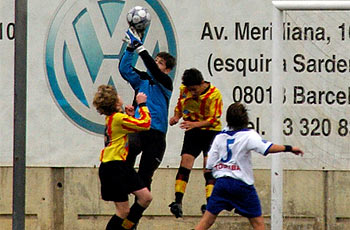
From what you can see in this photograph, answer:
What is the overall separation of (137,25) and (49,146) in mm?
2489

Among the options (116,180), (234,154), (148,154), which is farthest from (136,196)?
(234,154)

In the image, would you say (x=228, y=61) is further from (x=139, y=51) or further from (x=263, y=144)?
(x=263, y=144)

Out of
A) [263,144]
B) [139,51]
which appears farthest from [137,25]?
[263,144]

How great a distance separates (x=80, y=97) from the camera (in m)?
12.1

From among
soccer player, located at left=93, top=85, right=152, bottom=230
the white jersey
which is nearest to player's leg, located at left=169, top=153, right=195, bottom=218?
soccer player, located at left=93, top=85, right=152, bottom=230

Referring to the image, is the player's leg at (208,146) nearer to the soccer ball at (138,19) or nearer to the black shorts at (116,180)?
the soccer ball at (138,19)

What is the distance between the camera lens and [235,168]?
9266 millimetres

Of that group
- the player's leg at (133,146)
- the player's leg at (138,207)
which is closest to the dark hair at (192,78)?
the player's leg at (133,146)

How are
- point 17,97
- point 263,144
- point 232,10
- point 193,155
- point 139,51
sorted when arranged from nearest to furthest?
point 17,97 → point 263,144 → point 139,51 → point 193,155 → point 232,10

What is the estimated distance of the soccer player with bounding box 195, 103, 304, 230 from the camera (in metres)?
9.23

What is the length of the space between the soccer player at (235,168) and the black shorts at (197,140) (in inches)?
72.6

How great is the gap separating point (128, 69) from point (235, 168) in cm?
206

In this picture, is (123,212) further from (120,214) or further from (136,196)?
(136,196)

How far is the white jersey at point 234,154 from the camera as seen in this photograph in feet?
30.3
